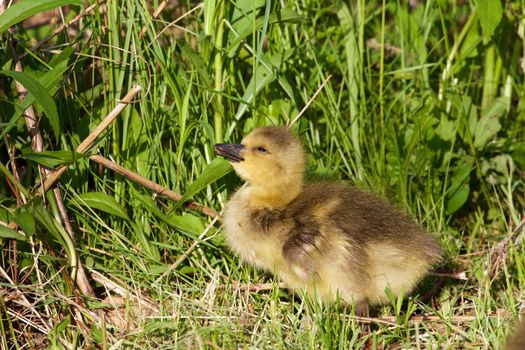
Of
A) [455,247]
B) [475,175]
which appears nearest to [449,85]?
[475,175]

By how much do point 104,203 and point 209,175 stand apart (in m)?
0.40

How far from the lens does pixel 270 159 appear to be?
3314mm

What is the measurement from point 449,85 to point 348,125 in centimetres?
52

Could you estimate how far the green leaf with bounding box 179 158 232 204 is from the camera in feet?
11.1

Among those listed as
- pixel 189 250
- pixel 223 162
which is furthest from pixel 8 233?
pixel 223 162

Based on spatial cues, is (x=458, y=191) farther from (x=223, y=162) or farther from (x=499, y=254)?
(x=223, y=162)

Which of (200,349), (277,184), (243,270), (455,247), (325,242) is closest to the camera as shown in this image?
(200,349)

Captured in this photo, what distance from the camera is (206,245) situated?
3.53 metres

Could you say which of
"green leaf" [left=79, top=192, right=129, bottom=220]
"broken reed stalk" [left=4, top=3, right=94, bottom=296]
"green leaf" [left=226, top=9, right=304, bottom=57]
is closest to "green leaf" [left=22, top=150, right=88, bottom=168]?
"broken reed stalk" [left=4, top=3, right=94, bottom=296]

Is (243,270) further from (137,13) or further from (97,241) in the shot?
(137,13)

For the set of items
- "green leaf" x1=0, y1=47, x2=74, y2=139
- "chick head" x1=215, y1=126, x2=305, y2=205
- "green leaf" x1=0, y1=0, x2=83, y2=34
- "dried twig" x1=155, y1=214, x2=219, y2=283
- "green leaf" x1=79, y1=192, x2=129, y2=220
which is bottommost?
"dried twig" x1=155, y1=214, x2=219, y2=283

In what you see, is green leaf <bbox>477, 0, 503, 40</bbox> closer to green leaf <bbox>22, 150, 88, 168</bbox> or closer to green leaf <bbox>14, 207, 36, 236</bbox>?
green leaf <bbox>22, 150, 88, 168</bbox>

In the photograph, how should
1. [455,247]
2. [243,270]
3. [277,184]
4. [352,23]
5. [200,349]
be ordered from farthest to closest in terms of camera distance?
[352,23] → [455,247] → [243,270] → [277,184] → [200,349]

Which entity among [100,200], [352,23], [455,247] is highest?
[352,23]
